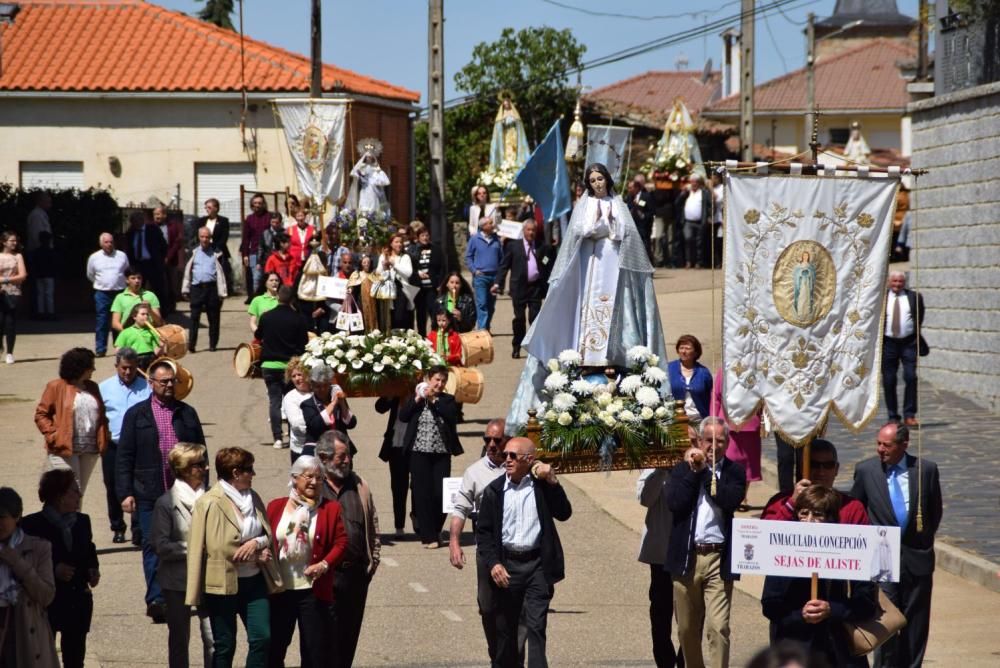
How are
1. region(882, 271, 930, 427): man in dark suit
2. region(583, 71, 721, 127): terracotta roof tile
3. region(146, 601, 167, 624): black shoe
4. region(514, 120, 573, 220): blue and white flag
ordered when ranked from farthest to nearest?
region(583, 71, 721, 127): terracotta roof tile → region(882, 271, 930, 427): man in dark suit → region(514, 120, 573, 220): blue and white flag → region(146, 601, 167, 624): black shoe

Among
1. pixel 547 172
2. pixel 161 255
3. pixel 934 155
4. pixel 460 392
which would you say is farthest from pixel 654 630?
pixel 161 255

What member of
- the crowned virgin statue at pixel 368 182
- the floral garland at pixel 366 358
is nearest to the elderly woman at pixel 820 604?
the floral garland at pixel 366 358

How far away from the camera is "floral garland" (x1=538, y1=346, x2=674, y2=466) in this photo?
10.6 metres

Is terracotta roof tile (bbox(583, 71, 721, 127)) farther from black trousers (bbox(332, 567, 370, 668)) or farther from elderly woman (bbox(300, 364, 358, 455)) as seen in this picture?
black trousers (bbox(332, 567, 370, 668))

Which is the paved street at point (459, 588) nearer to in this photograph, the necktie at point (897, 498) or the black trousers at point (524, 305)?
the necktie at point (897, 498)

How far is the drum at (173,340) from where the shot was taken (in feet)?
60.2

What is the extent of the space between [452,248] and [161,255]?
1043cm

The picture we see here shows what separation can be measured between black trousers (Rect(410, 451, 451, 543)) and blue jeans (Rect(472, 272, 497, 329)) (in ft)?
36.8

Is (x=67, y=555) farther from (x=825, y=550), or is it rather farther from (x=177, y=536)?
(x=825, y=550)

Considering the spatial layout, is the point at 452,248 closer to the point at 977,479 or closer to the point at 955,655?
the point at 977,479

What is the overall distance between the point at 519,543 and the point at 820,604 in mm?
2185

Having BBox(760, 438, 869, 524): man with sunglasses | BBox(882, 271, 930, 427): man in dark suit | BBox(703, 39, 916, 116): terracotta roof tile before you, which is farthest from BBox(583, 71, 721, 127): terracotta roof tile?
BBox(760, 438, 869, 524): man with sunglasses

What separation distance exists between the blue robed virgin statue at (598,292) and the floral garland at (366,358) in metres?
2.21

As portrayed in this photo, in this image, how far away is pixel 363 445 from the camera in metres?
18.9
